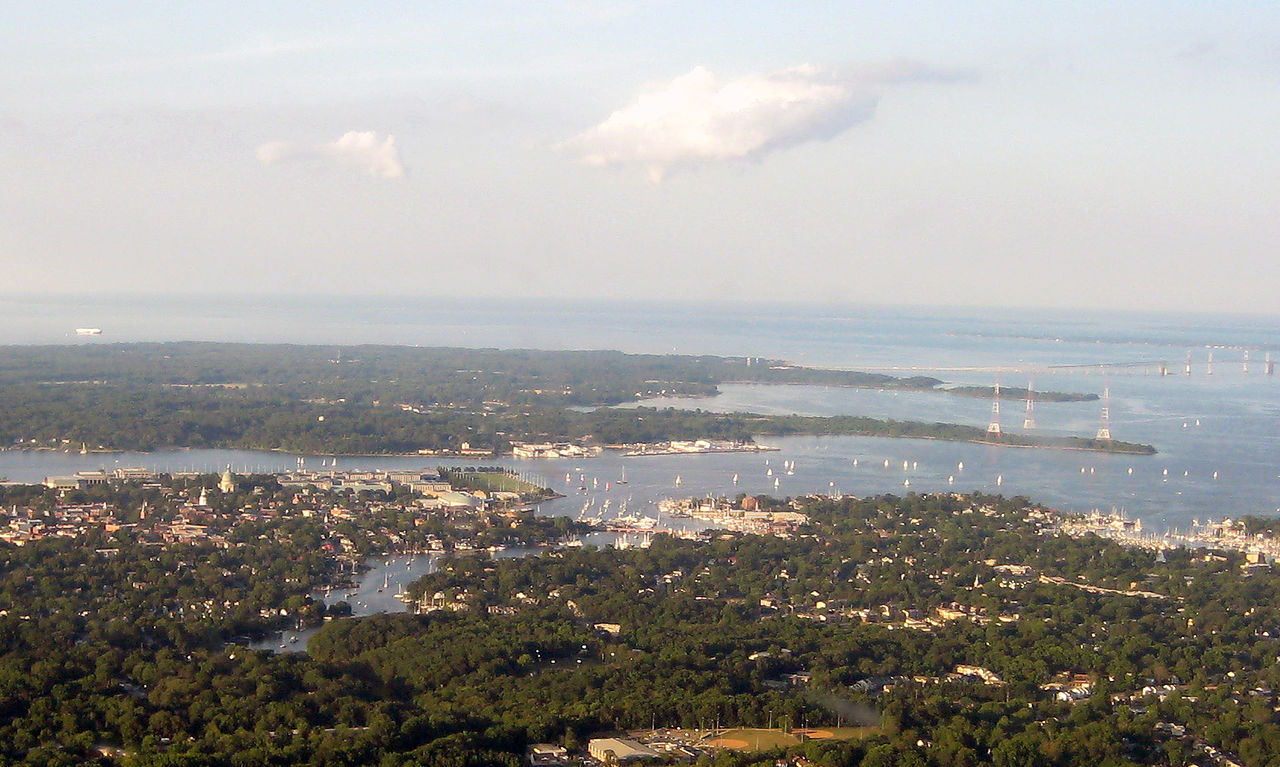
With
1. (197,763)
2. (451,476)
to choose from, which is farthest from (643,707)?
(451,476)

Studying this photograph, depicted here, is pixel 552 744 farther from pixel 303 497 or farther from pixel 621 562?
pixel 303 497

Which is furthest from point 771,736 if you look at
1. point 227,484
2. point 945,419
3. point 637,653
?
point 945,419

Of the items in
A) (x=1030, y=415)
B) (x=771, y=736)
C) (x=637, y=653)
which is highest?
(x=1030, y=415)

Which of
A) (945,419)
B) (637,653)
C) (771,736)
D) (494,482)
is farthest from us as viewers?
(945,419)

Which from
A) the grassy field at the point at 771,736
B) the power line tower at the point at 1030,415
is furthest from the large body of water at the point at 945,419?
the grassy field at the point at 771,736

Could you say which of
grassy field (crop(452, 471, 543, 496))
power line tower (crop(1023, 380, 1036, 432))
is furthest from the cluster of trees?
power line tower (crop(1023, 380, 1036, 432))

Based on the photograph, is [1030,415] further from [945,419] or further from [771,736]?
[771,736]

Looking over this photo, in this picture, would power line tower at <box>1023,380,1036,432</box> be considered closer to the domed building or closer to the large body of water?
the large body of water

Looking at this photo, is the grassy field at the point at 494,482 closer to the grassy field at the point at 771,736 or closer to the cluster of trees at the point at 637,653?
the cluster of trees at the point at 637,653
